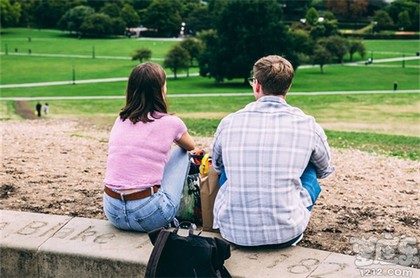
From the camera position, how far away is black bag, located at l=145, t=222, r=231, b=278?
3.77m

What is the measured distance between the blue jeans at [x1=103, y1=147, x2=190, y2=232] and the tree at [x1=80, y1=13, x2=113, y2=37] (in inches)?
4402

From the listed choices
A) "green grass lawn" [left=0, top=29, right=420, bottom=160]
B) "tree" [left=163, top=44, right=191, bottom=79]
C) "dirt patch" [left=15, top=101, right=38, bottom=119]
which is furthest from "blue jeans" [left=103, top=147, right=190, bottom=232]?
"tree" [left=163, top=44, right=191, bottom=79]

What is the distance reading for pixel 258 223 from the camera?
13.8 feet

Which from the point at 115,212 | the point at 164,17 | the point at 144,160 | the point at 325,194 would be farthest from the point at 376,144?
the point at 164,17

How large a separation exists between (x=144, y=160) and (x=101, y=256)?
79 centimetres

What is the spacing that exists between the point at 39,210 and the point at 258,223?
224cm

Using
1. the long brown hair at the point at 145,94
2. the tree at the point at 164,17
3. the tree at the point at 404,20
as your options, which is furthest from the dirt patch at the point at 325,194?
the tree at the point at 164,17

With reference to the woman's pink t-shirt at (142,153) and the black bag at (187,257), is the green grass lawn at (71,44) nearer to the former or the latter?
the woman's pink t-shirt at (142,153)

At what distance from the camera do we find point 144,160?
4.69 meters

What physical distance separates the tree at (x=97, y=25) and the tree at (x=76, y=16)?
188 centimetres

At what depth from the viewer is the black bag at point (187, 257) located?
12.4 feet

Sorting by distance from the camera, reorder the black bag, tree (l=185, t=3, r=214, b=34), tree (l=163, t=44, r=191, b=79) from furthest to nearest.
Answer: tree (l=185, t=3, r=214, b=34)
tree (l=163, t=44, r=191, b=79)
the black bag

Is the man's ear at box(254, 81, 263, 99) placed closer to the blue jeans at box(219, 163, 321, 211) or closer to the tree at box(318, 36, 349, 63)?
the blue jeans at box(219, 163, 321, 211)

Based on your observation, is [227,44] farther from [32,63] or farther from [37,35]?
[37,35]
